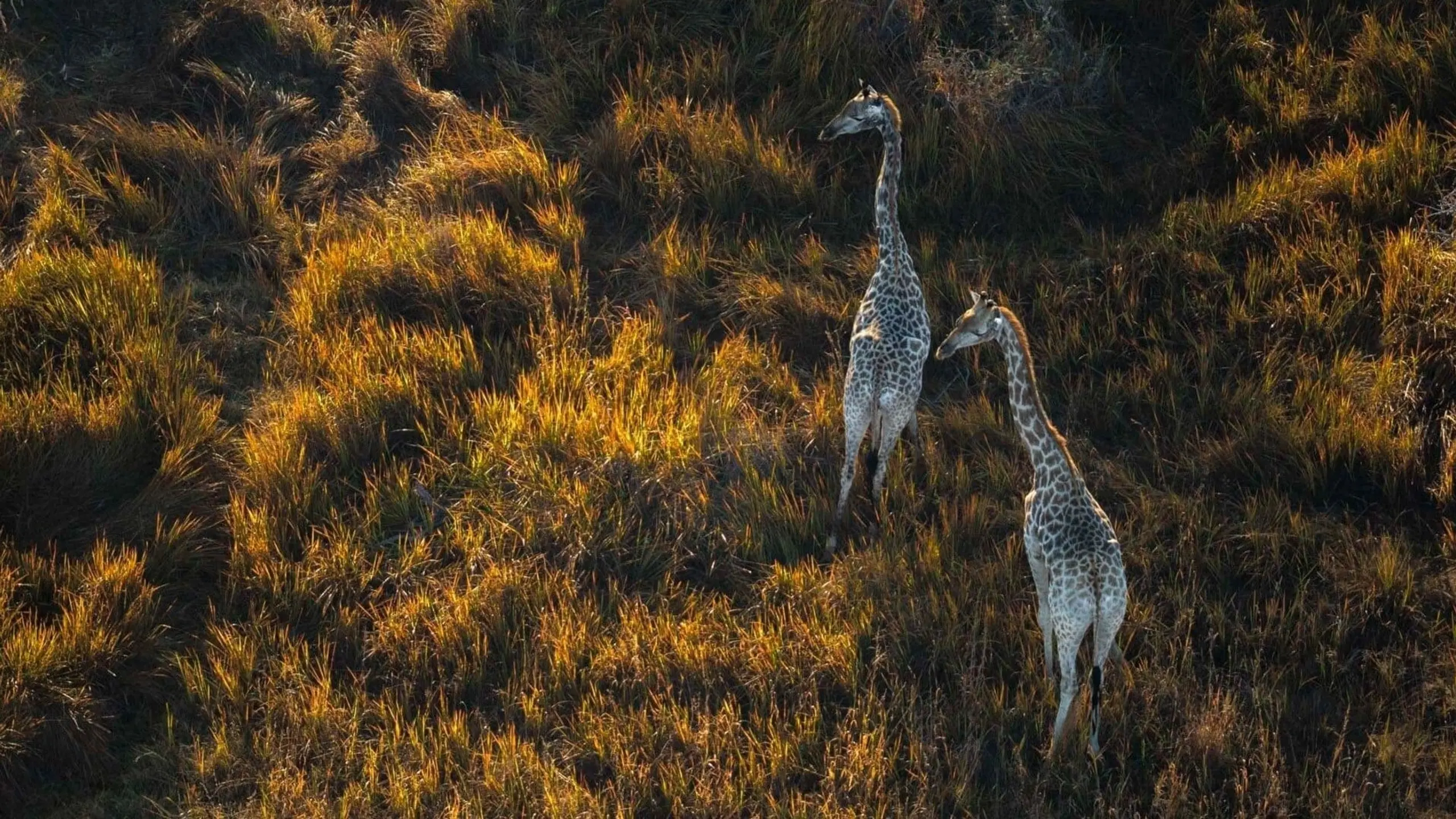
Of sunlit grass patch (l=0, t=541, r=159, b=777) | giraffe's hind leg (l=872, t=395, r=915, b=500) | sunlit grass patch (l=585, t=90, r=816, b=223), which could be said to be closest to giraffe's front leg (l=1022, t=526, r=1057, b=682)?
giraffe's hind leg (l=872, t=395, r=915, b=500)

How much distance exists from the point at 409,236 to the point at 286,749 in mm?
3744

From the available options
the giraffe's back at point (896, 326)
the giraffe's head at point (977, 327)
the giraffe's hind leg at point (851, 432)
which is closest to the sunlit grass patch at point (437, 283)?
the giraffe's back at point (896, 326)

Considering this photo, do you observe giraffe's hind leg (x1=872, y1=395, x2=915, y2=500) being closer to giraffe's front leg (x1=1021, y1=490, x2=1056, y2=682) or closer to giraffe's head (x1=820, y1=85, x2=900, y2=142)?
giraffe's front leg (x1=1021, y1=490, x2=1056, y2=682)

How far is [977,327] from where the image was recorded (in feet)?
19.9

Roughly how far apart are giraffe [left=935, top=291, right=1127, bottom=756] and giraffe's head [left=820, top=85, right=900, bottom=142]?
6.74ft

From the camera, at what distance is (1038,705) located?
6.25m

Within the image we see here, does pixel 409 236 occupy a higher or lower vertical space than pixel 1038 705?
higher

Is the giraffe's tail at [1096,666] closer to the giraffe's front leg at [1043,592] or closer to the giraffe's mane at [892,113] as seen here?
the giraffe's front leg at [1043,592]

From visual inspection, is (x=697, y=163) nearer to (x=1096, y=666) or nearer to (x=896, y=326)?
(x=896, y=326)

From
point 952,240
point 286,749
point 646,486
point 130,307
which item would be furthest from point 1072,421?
point 130,307

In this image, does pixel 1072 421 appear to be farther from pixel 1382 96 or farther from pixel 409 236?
pixel 409 236

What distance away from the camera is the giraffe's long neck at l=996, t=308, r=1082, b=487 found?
235 inches

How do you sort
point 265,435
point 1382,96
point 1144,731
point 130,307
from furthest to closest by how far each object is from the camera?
point 1382,96 → point 130,307 → point 265,435 → point 1144,731

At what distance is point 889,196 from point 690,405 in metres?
1.64
